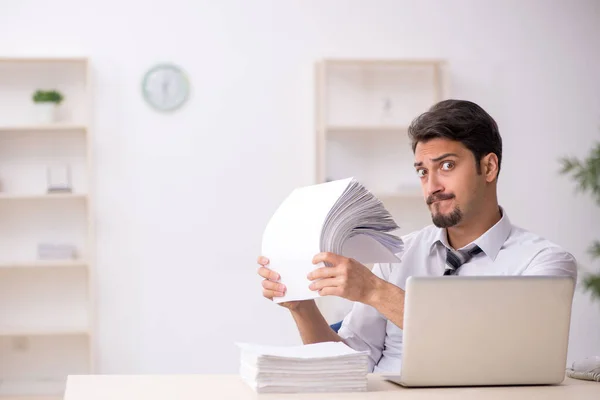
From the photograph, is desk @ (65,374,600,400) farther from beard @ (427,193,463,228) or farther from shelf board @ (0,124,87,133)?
shelf board @ (0,124,87,133)

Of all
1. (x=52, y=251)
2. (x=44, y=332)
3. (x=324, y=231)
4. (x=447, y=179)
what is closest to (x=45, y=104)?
(x=52, y=251)

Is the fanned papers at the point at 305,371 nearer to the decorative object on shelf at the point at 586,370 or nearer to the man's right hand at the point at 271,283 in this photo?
the man's right hand at the point at 271,283

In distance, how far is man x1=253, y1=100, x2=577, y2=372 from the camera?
7.36 ft

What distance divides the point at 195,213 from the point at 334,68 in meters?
1.20

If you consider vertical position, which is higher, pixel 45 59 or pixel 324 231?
pixel 45 59

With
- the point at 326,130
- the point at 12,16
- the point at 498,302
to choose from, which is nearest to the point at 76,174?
the point at 12,16

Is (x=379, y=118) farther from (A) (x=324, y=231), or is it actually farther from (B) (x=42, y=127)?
(A) (x=324, y=231)

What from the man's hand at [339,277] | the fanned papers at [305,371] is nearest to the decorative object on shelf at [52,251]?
the man's hand at [339,277]

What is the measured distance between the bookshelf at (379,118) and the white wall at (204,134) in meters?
0.11

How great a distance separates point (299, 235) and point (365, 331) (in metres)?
0.65

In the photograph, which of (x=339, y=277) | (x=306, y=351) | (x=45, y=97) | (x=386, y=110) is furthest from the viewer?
(x=386, y=110)

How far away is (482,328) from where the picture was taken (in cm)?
161

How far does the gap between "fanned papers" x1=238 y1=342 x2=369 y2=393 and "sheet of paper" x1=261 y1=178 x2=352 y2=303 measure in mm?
288

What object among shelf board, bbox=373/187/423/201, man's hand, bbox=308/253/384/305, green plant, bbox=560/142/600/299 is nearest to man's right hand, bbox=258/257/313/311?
man's hand, bbox=308/253/384/305
